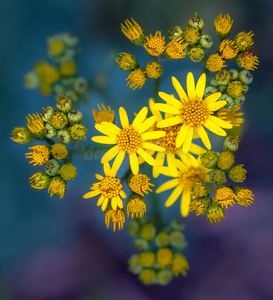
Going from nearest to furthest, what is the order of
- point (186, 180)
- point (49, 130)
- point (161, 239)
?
point (49, 130) < point (186, 180) < point (161, 239)

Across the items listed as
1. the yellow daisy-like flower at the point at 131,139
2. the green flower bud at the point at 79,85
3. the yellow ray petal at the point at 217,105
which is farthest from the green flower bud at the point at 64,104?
the yellow ray petal at the point at 217,105

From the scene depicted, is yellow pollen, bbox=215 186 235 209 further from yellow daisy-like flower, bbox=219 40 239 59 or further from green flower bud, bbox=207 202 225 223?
yellow daisy-like flower, bbox=219 40 239 59

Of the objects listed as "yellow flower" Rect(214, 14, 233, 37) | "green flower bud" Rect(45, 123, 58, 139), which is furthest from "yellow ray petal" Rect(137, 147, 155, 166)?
"yellow flower" Rect(214, 14, 233, 37)

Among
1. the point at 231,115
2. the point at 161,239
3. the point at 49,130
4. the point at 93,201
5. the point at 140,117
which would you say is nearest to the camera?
the point at 140,117

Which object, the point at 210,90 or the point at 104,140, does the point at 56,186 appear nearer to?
the point at 104,140

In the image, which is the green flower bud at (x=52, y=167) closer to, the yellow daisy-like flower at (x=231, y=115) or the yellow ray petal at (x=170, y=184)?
the yellow ray petal at (x=170, y=184)

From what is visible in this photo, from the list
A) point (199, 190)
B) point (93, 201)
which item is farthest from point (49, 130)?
point (93, 201)
